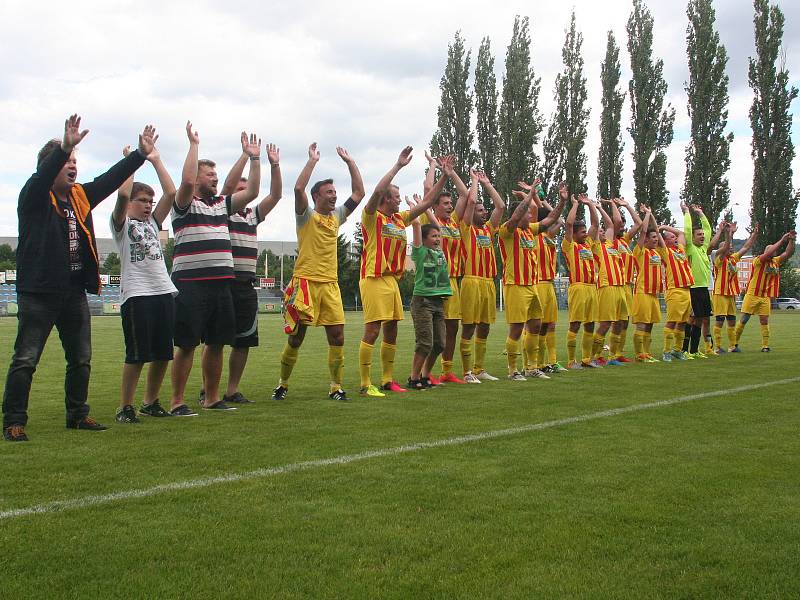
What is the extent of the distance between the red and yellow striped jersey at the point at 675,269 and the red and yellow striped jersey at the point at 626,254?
0.57 metres

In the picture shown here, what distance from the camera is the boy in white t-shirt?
6172 millimetres

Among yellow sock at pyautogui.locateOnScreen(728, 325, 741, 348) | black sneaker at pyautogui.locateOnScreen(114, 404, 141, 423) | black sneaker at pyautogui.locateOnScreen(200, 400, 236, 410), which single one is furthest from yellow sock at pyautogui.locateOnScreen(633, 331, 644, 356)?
black sneaker at pyautogui.locateOnScreen(114, 404, 141, 423)

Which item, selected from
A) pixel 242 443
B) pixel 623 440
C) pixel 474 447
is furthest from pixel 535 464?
pixel 242 443

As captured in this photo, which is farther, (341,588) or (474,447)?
(474,447)

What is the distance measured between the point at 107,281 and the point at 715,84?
38.0 m

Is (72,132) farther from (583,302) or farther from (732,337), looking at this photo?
(732,337)

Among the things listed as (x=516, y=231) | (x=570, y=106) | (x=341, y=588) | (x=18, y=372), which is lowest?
(x=341, y=588)

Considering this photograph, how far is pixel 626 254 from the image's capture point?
42.0ft

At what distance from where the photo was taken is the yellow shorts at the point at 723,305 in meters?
15.3

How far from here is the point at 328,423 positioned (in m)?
6.09

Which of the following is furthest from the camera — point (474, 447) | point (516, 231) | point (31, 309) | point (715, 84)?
point (715, 84)

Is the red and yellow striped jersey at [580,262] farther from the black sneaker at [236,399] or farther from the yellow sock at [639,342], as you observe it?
the black sneaker at [236,399]

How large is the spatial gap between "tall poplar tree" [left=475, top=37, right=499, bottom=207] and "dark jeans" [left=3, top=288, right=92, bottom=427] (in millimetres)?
40649

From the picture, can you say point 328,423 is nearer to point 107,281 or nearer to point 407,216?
point 407,216
